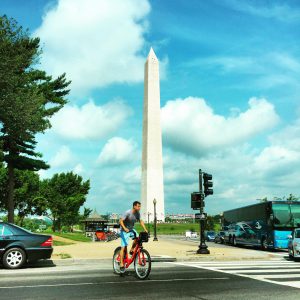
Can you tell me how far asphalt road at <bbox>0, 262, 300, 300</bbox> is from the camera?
8562mm

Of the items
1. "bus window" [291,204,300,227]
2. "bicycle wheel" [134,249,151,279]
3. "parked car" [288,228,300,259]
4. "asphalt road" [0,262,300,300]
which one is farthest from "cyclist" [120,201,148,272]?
"bus window" [291,204,300,227]

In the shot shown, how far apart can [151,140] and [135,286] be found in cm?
6808

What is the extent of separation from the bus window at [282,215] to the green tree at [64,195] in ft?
182

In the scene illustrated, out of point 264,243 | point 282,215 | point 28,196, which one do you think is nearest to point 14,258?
point 282,215

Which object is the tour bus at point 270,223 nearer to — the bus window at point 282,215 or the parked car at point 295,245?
the bus window at point 282,215

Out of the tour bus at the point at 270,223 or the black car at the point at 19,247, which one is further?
the tour bus at the point at 270,223

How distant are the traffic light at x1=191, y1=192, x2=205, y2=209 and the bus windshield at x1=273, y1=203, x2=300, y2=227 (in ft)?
28.9

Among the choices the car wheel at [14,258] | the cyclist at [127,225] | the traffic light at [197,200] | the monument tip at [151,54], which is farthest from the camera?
the monument tip at [151,54]

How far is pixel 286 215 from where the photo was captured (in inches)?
1088

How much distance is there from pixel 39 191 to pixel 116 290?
69.2 metres

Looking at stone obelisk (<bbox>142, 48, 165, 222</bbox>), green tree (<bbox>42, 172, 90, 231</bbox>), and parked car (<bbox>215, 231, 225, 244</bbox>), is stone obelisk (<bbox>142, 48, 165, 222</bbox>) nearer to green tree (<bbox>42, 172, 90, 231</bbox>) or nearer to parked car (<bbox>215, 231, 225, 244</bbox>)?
green tree (<bbox>42, 172, 90, 231</bbox>)

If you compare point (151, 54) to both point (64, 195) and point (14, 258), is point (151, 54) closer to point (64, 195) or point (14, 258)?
point (64, 195)

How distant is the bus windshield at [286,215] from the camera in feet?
89.7

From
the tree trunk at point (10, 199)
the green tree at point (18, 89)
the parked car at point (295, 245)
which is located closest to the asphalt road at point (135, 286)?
the parked car at point (295, 245)
